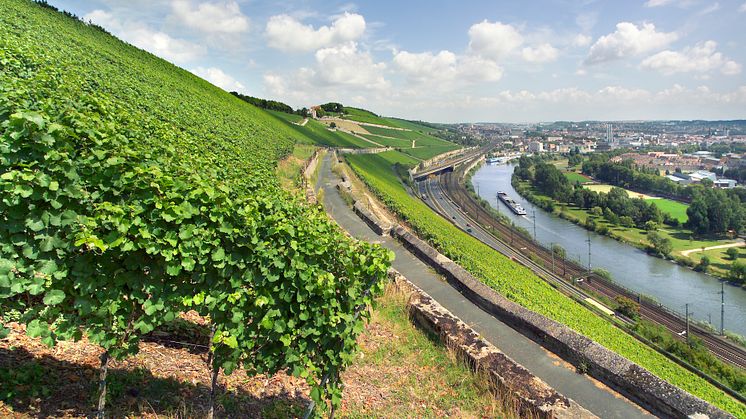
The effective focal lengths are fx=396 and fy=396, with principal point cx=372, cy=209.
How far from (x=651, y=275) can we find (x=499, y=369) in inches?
2519

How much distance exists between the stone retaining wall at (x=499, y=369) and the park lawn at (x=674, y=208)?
326ft

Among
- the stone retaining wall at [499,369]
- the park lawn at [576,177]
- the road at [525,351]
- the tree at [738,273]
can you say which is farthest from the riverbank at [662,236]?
the stone retaining wall at [499,369]

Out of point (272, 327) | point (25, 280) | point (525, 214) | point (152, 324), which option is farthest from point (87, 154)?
point (525, 214)

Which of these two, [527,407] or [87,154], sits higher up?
[87,154]

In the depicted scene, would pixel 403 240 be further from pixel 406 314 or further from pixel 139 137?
pixel 139 137

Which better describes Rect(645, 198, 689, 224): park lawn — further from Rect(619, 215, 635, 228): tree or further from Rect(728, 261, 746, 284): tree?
Rect(728, 261, 746, 284): tree

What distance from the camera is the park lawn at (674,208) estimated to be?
8794 cm

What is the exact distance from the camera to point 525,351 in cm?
844

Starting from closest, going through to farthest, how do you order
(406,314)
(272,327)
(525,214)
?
(272,327) < (406,314) < (525,214)

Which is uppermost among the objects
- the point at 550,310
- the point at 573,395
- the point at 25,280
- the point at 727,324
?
the point at 25,280

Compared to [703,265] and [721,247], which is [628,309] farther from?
[721,247]

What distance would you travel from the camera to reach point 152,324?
399 cm

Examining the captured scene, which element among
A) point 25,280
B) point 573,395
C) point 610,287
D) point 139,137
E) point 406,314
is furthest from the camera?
point 610,287

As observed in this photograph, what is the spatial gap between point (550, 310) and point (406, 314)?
31.4 feet
